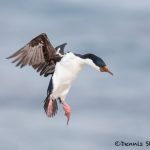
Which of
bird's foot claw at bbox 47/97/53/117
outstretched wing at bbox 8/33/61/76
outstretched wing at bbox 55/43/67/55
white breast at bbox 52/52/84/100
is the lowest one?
bird's foot claw at bbox 47/97/53/117

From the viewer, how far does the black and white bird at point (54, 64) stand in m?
13.8

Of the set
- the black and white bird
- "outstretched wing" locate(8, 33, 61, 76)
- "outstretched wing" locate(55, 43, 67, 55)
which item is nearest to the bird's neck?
the black and white bird

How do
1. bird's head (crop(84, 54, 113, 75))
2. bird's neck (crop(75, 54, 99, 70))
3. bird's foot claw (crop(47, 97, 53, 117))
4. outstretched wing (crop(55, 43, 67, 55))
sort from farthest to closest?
1. outstretched wing (crop(55, 43, 67, 55))
2. bird's foot claw (crop(47, 97, 53, 117))
3. bird's neck (crop(75, 54, 99, 70))
4. bird's head (crop(84, 54, 113, 75))

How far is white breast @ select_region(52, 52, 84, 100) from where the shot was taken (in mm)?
13883

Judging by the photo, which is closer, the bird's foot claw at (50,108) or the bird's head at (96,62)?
the bird's head at (96,62)

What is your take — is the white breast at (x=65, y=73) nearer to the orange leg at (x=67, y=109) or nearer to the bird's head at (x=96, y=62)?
the bird's head at (x=96, y=62)

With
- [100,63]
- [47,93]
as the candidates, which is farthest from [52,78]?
[100,63]

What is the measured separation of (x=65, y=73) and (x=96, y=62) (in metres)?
0.91

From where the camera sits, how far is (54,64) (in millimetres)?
15414

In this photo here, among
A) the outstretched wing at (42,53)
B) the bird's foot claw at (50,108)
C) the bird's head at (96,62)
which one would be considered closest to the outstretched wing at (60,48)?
the outstretched wing at (42,53)

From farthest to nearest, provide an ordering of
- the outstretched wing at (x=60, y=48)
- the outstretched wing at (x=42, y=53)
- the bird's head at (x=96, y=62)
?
the outstretched wing at (x=60, y=48) < the outstretched wing at (x=42, y=53) < the bird's head at (x=96, y=62)

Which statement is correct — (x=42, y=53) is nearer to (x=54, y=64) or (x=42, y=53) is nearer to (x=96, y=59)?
(x=54, y=64)

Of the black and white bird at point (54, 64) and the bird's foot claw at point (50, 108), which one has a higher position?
the black and white bird at point (54, 64)

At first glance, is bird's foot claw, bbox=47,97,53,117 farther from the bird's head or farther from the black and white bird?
the bird's head
